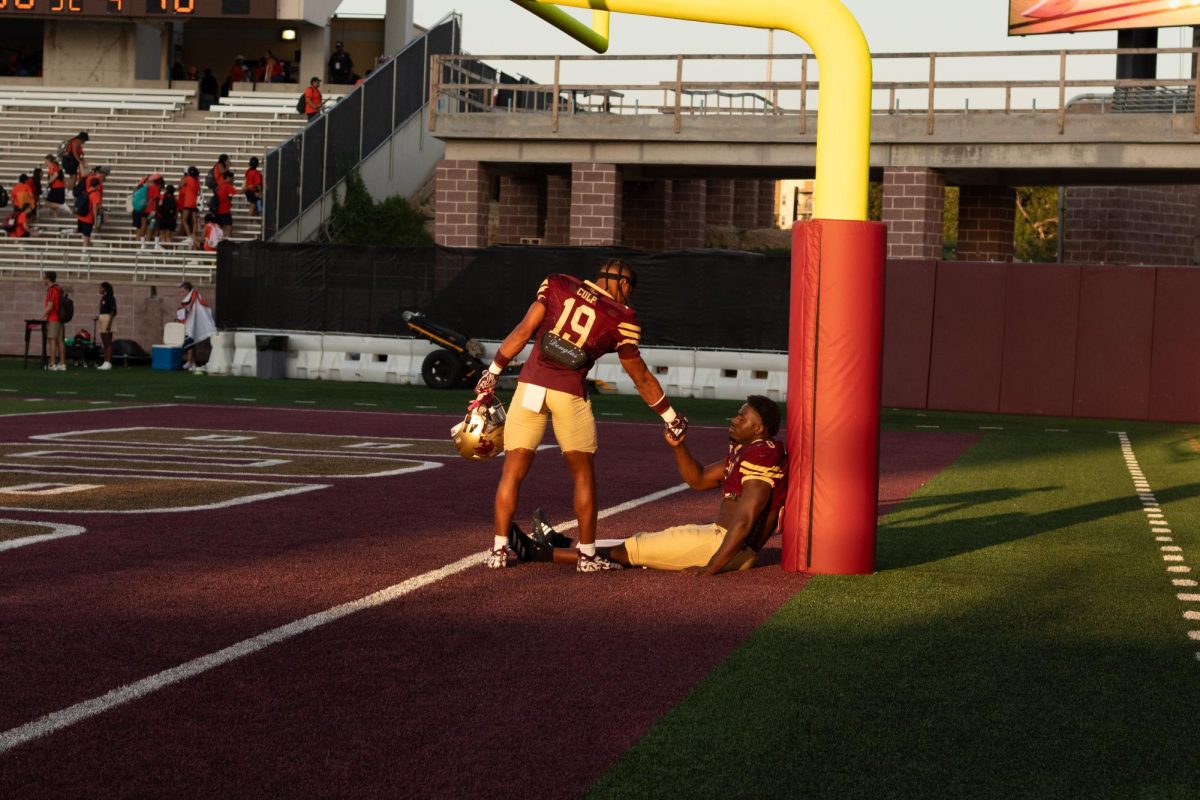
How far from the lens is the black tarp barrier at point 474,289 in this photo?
2894 centimetres

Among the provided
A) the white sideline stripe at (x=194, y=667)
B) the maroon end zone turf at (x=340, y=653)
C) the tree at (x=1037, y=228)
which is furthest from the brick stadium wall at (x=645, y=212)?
the tree at (x=1037, y=228)

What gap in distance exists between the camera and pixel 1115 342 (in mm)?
27641

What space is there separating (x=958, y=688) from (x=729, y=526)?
9.53ft

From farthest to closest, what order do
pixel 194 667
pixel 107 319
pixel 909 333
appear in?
pixel 107 319
pixel 909 333
pixel 194 667

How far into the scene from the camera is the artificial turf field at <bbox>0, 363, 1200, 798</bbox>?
545 cm

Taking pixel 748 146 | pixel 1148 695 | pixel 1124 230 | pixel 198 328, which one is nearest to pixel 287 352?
pixel 198 328

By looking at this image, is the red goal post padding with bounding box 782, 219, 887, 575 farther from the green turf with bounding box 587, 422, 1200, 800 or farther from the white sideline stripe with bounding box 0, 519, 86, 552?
the white sideline stripe with bounding box 0, 519, 86, 552

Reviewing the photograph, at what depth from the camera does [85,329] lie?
3319 centimetres

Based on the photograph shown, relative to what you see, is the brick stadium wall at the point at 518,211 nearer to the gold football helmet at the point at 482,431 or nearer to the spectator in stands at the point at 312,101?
the spectator in stands at the point at 312,101

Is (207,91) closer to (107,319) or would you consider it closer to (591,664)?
(107,319)

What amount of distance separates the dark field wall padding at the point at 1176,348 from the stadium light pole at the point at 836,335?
1889 cm

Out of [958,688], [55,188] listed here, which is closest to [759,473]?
[958,688]

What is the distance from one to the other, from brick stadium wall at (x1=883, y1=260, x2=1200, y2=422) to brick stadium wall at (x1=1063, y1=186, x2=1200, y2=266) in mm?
14862

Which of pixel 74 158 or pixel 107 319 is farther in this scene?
pixel 74 158
